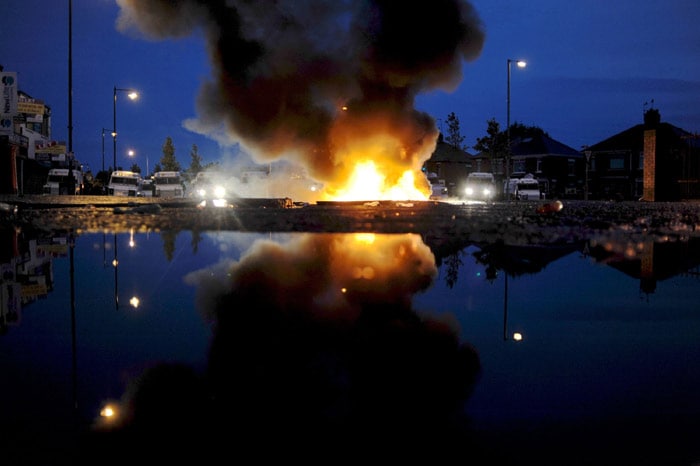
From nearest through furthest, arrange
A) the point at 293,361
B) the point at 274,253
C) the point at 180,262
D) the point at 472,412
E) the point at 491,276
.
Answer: the point at 472,412 < the point at 293,361 < the point at 491,276 < the point at 180,262 < the point at 274,253

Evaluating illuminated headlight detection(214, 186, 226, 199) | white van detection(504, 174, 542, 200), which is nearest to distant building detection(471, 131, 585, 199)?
white van detection(504, 174, 542, 200)

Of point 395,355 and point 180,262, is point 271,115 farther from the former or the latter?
point 395,355

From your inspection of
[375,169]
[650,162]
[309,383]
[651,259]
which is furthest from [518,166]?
[309,383]

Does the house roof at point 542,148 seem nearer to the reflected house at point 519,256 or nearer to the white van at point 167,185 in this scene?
the white van at point 167,185

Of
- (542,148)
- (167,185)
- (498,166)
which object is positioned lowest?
(167,185)

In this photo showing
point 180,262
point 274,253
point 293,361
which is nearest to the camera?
point 293,361

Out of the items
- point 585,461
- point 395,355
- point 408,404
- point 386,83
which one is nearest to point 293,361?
point 395,355

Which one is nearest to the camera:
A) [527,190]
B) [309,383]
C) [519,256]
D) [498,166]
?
[309,383]

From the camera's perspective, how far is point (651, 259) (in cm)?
799

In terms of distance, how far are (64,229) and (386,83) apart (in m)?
21.2

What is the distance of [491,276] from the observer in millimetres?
6504

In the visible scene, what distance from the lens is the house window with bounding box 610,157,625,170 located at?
273 feet

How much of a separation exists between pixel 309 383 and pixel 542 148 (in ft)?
296

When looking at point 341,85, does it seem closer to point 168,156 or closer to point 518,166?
point 518,166
